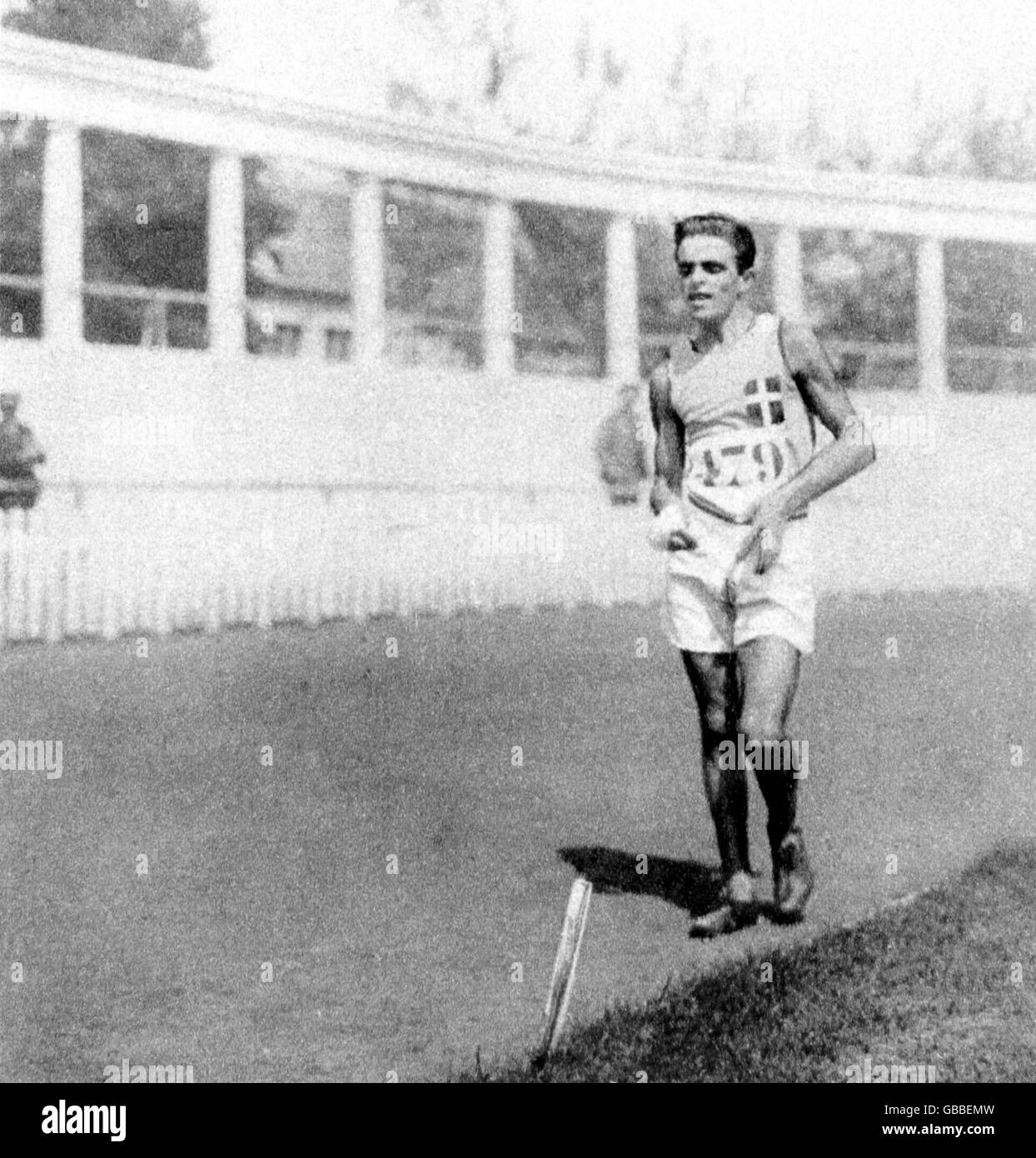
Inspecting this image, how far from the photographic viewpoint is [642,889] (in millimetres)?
4754

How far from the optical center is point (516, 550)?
241 inches

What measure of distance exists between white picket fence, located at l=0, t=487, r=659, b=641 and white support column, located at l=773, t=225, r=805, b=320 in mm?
1248

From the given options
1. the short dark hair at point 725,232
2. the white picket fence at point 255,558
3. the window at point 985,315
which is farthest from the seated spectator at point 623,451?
the short dark hair at point 725,232

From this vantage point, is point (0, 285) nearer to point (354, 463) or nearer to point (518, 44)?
point (354, 463)

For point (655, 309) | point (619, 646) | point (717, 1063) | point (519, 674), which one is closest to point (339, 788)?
point (519, 674)

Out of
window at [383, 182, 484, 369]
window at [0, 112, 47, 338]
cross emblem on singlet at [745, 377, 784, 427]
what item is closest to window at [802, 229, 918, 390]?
window at [383, 182, 484, 369]

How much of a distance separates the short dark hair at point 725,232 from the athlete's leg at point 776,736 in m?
1.15

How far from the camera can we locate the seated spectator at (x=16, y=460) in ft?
22.0

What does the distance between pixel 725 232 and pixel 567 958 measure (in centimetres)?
216

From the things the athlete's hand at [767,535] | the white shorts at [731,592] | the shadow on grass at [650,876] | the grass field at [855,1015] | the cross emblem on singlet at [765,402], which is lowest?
the grass field at [855,1015]

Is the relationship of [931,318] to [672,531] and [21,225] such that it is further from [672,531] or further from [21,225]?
[21,225]

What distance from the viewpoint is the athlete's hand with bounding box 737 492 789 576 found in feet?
14.4

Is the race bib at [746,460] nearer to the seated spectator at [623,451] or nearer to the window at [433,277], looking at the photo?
the window at [433,277]

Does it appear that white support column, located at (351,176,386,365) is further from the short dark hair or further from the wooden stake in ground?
the wooden stake in ground
